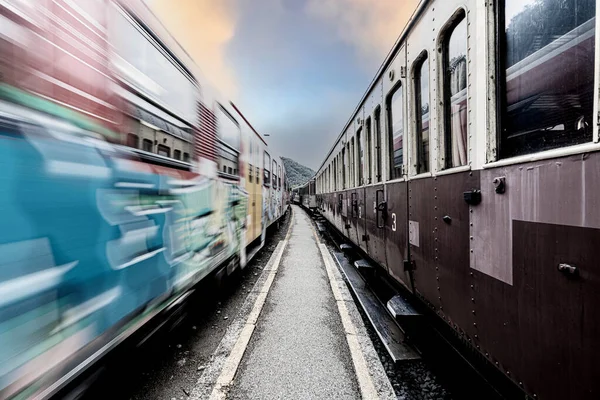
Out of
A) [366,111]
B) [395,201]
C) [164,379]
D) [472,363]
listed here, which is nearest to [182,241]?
[164,379]

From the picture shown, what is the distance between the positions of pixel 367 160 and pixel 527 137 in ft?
11.8

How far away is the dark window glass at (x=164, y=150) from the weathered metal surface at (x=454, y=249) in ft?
7.40

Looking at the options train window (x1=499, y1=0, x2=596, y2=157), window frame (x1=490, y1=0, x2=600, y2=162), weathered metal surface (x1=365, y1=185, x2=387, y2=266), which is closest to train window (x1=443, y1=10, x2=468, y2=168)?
window frame (x1=490, y1=0, x2=600, y2=162)

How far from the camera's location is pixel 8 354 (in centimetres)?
134

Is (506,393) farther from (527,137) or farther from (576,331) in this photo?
(527,137)

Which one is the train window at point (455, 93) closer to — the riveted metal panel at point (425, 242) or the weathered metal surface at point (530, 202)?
the riveted metal panel at point (425, 242)

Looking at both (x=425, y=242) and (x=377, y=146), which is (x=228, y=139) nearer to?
(x=377, y=146)

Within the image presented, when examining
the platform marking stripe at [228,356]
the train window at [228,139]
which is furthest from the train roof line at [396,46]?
the platform marking stripe at [228,356]

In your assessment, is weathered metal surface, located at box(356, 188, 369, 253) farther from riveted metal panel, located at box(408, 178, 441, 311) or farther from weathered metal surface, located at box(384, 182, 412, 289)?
riveted metal panel, located at box(408, 178, 441, 311)

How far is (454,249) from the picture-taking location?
2.39m

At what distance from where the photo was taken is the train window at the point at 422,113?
10.0 feet

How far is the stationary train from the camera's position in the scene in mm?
1346

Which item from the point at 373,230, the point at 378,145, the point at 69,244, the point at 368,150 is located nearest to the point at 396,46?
the point at 378,145

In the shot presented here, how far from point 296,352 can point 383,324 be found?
98 centimetres
